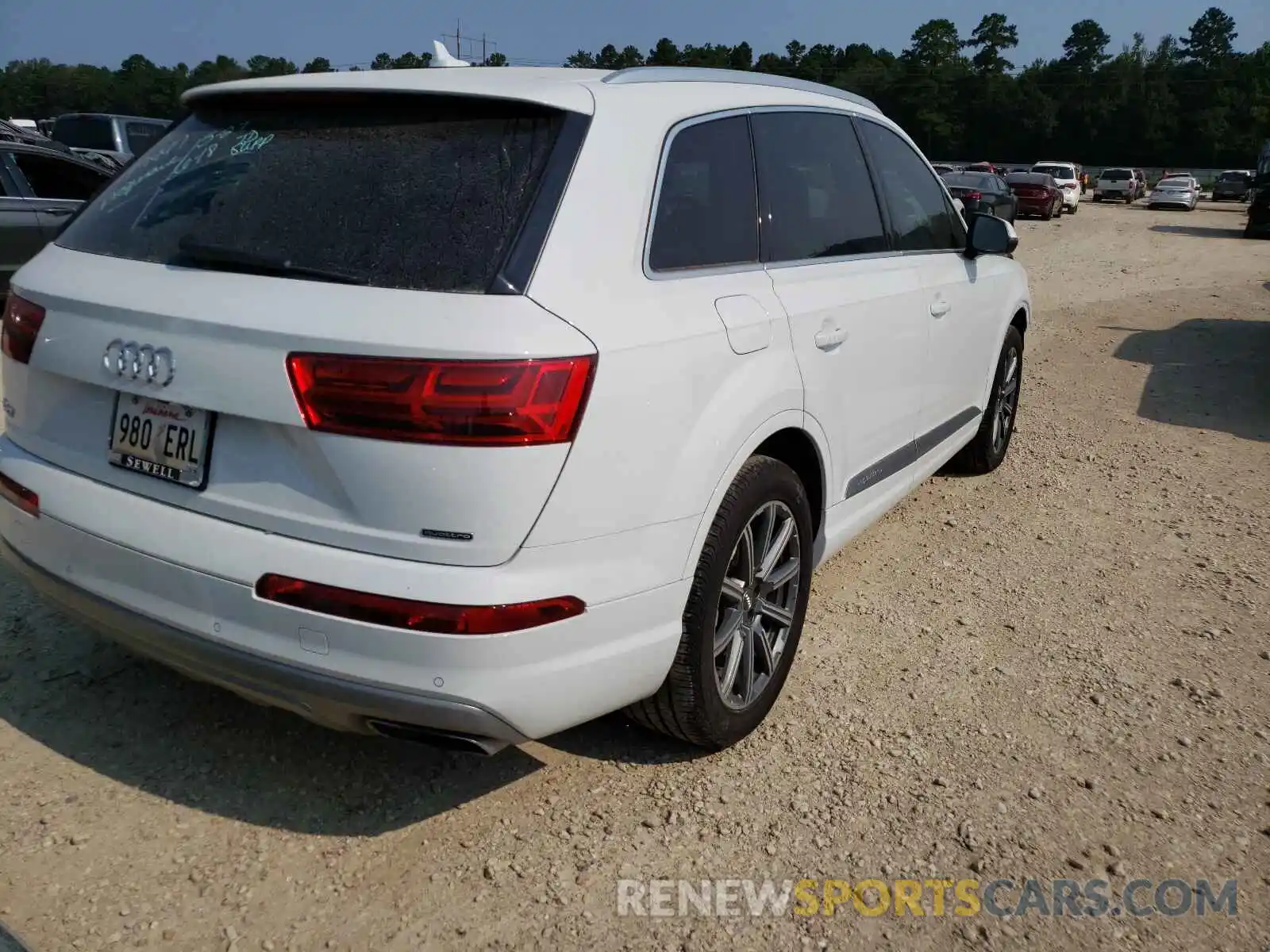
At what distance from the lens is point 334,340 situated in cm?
213

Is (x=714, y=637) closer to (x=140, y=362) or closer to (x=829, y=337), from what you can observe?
(x=829, y=337)

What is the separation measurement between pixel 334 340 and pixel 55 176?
8741 millimetres

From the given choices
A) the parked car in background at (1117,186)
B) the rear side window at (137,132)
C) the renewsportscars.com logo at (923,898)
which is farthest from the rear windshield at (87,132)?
the parked car in background at (1117,186)

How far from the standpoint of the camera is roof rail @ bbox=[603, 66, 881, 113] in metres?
2.79

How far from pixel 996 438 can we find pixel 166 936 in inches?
184

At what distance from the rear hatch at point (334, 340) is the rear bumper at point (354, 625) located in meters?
0.05

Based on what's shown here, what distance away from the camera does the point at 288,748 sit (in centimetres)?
301

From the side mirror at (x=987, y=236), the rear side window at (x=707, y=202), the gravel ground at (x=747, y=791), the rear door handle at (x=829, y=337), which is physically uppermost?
→ the rear side window at (x=707, y=202)

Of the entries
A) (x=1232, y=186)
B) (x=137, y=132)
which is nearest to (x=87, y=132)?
(x=137, y=132)

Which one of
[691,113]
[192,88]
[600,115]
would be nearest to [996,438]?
[691,113]

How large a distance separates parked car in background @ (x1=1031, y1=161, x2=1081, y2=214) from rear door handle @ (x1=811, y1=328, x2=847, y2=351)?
111 feet

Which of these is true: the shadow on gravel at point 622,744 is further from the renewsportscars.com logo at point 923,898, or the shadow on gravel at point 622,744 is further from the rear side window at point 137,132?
the rear side window at point 137,132

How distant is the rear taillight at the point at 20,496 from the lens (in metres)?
2.62

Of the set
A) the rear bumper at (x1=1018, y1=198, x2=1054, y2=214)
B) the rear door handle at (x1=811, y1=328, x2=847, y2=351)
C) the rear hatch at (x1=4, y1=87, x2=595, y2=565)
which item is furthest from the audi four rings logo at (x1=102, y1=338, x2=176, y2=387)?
the rear bumper at (x1=1018, y1=198, x2=1054, y2=214)
